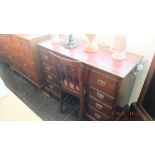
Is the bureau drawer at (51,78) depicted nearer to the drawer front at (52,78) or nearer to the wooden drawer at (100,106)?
the drawer front at (52,78)

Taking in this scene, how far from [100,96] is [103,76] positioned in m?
0.21

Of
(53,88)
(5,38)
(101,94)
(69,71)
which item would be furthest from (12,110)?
(5,38)

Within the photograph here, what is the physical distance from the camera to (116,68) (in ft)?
3.50

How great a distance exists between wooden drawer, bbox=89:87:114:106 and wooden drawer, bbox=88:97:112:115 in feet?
0.11

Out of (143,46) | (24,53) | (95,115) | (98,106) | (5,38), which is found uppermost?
(143,46)

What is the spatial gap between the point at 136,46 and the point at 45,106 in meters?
1.21

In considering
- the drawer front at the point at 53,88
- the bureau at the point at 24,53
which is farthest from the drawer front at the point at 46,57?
the drawer front at the point at 53,88

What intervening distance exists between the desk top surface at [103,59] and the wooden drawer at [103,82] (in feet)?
0.20

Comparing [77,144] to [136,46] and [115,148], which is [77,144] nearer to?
[115,148]

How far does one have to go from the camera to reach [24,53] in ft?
5.69

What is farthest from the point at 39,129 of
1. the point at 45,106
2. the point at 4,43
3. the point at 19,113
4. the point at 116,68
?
the point at 4,43

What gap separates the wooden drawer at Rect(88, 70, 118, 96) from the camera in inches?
41.8

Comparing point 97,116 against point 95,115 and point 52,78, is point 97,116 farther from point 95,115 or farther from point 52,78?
point 52,78

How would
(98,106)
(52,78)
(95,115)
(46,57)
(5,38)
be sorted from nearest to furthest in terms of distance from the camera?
(98,106), (95,115), (46,57), (52,78), (5,38)
